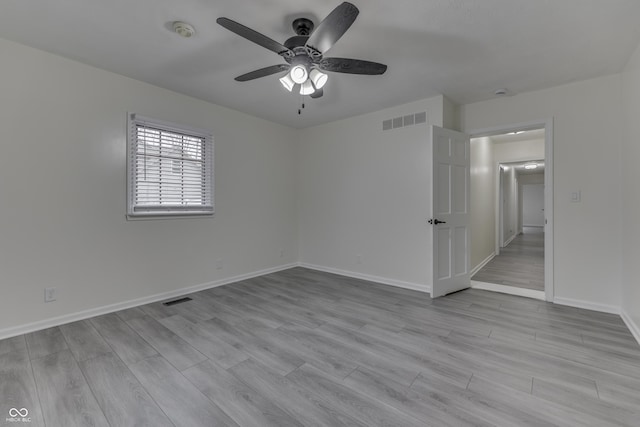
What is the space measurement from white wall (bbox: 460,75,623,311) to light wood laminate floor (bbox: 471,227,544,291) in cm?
73

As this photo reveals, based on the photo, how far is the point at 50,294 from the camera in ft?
8.73

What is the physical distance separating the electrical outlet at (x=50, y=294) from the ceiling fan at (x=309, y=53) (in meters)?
2.74

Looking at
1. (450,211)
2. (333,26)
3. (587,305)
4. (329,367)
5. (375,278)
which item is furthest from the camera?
(375,278)

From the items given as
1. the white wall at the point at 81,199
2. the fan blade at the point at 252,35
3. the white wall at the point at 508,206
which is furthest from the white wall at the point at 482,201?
the white wall at the point at 81,199

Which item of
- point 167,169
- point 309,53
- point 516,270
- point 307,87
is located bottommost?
point 516,270

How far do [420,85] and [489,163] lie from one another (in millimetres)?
3512

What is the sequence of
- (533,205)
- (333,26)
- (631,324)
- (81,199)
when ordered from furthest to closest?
(533,205)
(81,199)
(631,324)
(333,26)

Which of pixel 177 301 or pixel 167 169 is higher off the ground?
pixel 167 169

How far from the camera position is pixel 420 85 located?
328cm

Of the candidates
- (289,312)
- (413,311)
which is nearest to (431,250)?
(413,311)

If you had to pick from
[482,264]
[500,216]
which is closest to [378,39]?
[482,264]

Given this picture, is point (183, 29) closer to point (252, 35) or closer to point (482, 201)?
point (252, 35)

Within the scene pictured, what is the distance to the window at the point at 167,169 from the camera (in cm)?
319

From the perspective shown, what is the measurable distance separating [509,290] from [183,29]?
472cm
